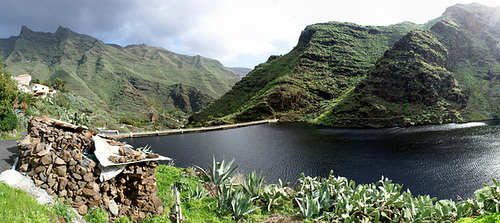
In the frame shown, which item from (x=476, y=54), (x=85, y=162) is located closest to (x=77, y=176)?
(x=85, y=162)

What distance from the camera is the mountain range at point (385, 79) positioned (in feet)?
102

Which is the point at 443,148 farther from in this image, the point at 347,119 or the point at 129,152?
the point at 129,152

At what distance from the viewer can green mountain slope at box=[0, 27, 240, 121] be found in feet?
337

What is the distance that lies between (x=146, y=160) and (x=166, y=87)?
16690 centimetres

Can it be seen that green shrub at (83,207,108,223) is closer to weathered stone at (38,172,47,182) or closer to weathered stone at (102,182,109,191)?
weathered stone at (102,182,109,191)

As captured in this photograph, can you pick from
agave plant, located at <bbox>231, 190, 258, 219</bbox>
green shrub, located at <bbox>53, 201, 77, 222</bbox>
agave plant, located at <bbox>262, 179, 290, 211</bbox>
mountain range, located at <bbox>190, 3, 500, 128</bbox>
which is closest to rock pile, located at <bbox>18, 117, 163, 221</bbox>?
green shrub, located at <bbox>53, 201, 77, 222</bbox>

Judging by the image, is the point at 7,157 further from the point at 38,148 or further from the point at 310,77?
the point at 310,77

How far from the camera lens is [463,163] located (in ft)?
37.7

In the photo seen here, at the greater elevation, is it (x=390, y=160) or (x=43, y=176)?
(x=43, y=176)

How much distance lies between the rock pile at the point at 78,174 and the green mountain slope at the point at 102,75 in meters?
90.8

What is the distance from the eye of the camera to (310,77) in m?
51.6

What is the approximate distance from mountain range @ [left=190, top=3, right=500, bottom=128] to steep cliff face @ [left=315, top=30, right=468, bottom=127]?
120mm

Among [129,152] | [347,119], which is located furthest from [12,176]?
[347,119]

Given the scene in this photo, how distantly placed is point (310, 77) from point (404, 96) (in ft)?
71.6
